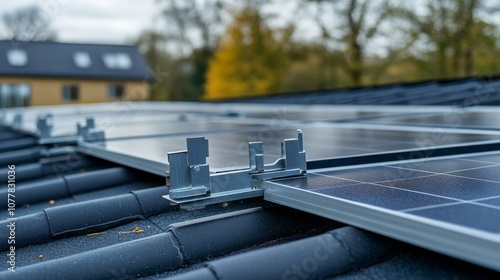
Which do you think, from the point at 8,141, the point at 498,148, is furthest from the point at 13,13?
the point at 498,148

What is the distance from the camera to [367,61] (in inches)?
1316

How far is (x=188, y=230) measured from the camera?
309 cm

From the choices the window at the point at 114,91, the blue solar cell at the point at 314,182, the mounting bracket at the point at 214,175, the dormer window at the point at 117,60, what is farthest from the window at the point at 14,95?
the blue solar cell at the point at 314,182

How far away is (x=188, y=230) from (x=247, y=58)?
3690 cm

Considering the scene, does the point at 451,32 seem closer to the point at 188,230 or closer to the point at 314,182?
the point at 314,182

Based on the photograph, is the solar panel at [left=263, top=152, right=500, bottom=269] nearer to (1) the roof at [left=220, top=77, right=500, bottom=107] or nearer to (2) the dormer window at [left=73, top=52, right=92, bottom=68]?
(1) the roof at [left=220, top=77, right=500, bottom=107]

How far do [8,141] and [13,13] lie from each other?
43.7 feet

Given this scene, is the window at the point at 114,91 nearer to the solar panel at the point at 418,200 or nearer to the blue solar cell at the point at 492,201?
the solar panel at the point at 418,200

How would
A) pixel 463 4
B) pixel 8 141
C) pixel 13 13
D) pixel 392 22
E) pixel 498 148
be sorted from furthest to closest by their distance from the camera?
pixel 392 22 → pixel 463 4 → pixel 13 13 → pixel 8 141 → pixel 498 148

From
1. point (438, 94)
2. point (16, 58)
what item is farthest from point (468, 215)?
point (16, 58)

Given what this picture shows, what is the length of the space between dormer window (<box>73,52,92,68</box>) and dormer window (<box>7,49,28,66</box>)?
3.54 m

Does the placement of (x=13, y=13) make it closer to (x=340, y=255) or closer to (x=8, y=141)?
(x=8, y=141)

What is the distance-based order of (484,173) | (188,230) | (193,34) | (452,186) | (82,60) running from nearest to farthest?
1. (452,186)
2. (188,230)
3. (484,173)
4. (82,60)
5. (193,34)

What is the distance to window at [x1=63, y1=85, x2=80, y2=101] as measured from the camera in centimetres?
3749
